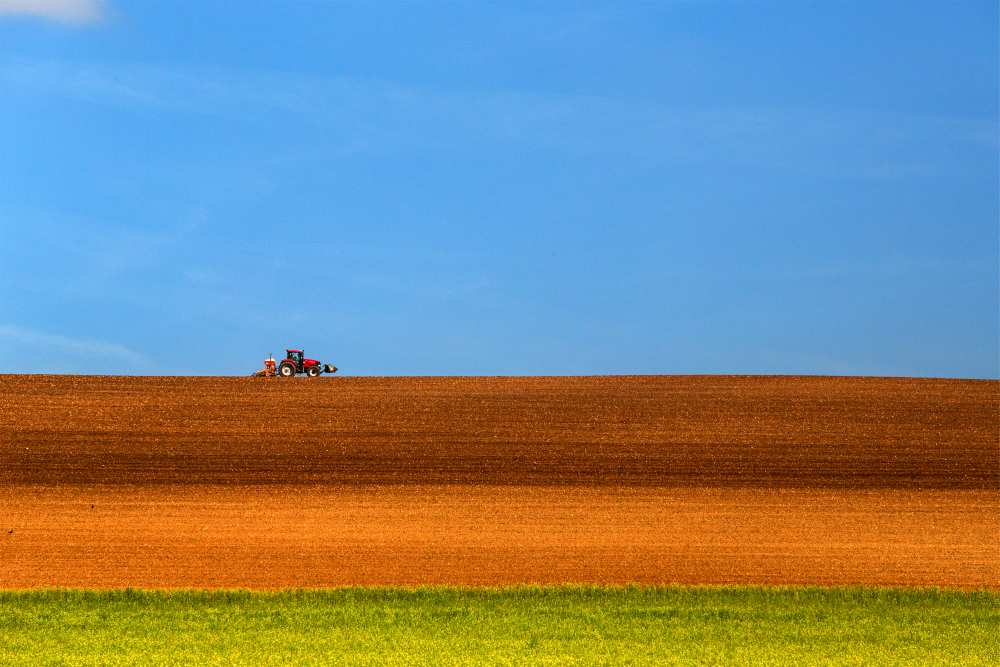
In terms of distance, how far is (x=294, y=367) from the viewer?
33688mm

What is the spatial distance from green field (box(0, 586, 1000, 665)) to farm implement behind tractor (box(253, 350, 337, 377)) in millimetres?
17425

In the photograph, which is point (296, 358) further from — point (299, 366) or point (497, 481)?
point (497, 481)

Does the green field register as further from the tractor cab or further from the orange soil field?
the tractor cab

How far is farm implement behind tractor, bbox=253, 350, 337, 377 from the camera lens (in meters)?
33.6

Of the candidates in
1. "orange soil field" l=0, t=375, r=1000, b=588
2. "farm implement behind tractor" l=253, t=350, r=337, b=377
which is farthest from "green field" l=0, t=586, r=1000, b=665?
"farm implement behind tractor" l=253, t=350, r=337, b=377

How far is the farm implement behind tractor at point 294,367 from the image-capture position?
3362 centimetres

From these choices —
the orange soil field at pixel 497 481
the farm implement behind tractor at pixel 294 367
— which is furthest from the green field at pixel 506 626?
the farm implement behind tractor at pixel 294 367

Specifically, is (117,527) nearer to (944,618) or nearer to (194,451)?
(194,451)

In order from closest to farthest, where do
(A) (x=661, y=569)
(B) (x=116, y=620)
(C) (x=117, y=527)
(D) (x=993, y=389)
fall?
(B) (x=116, y=620) → (A) (x=661, y=569) → (C) (x=117, y=527) → (D) (x=993, y=389)

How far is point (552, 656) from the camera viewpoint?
12867 millimetres

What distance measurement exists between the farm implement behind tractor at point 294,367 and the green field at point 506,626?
1742cm

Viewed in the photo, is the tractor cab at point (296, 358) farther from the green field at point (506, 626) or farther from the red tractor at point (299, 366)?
the green field at point (506, 626)

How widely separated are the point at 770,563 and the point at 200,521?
10.2 m

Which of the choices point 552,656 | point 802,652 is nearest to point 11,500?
point 552,656
